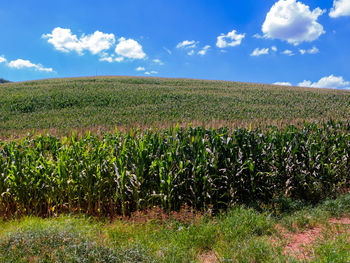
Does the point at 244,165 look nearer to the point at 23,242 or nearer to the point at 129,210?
the point at 129,210

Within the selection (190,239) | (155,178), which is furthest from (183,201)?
(190,239)

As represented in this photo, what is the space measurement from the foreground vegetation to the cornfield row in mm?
579

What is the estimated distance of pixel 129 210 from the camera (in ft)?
18.8

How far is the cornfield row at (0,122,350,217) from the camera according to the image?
560 centimetres

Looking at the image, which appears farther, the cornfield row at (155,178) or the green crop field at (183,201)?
the cornfield row at (155,178)

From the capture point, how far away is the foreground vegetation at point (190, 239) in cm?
358

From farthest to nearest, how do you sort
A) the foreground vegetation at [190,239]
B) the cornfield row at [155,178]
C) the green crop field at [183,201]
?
the cornfield row at [155,178] → the green crop field at [183,201] → the foreground vegetation at [190,239]

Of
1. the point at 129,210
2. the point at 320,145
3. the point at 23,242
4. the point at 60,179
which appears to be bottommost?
the point at 129,210

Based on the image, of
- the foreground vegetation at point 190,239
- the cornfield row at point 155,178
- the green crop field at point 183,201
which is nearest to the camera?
the foreground vegetation at point 190,239

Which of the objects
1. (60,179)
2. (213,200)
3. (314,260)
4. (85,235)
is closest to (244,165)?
(213,200)

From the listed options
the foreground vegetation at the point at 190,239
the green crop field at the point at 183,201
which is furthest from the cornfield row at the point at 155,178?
the foreground vegetation at the point at 190,239

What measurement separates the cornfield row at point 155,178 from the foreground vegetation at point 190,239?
58 centimetres

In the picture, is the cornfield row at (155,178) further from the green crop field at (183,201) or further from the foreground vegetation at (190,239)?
the foreground vegetation at (190,239)

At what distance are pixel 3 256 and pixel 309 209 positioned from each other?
20.4ft
